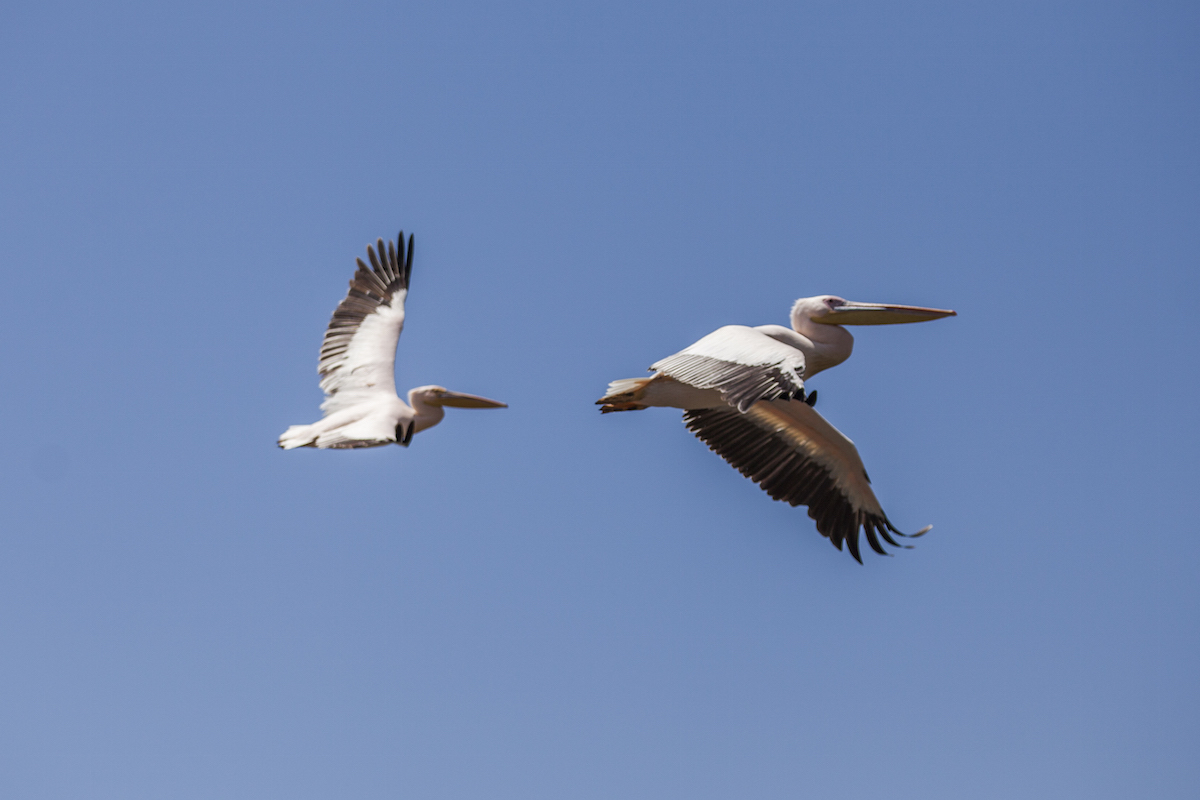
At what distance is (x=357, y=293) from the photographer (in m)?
11.2

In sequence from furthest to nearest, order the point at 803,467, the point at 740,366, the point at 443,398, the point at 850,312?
the point at 803,467, the point at 850,312, the point at 443,398, the point at 740,366

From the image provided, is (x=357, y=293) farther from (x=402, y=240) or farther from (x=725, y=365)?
(x=725, y=365)

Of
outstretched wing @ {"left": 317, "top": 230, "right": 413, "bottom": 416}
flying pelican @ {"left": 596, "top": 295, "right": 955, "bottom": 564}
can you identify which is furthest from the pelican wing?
outstretched wing @ {"left": 317, "top": 230, "right": 413, "bottom": 416}

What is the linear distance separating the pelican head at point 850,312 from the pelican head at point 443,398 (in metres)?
3.00

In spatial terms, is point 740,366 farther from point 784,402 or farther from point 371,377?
point 371,377

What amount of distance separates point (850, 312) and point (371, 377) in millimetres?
4331

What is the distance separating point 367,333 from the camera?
10.6 metres

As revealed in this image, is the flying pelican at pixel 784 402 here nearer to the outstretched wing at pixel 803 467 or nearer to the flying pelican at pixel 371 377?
the outstretched wing at pixel 803 467

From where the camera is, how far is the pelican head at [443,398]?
9.24 m

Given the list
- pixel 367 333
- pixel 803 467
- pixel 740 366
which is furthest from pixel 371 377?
pixel 803 467

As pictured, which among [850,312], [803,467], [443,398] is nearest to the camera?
[443,398]

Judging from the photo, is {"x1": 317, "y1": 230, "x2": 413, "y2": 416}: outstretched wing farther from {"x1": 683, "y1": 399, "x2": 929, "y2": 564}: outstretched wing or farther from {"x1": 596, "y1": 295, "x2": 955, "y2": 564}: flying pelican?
{"x1": 683, "y1": 399, "x2": 929, "y2": 564}: outstretched wing

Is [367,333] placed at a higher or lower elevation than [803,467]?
higher

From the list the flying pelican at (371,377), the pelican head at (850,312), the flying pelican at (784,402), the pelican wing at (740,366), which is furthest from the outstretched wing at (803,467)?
the flying pelican at (371,377)
